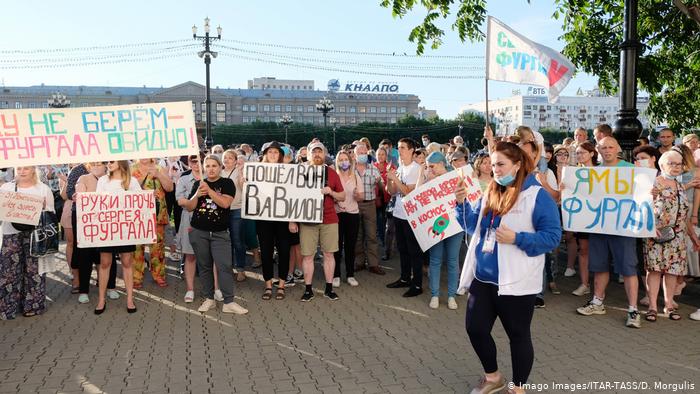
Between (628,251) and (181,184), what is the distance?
5579mm

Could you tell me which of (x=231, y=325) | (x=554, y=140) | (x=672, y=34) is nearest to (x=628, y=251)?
(x=231, y=325)

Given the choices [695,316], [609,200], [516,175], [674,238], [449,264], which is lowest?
[695,316]

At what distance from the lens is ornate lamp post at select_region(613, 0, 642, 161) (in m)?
7.26

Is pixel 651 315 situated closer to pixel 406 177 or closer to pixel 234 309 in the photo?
pixel 406 177

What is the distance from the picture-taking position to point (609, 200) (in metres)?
6.14

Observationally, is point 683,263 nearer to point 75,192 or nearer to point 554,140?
point 75,192

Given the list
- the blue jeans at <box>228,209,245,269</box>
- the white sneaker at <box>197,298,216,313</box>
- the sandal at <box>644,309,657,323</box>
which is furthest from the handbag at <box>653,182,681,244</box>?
the blue jeans at <box>228,209,245,269</box>

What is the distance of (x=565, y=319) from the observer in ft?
20.4

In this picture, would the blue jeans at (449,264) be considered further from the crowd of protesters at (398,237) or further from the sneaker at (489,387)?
the sneaker at (489,387)

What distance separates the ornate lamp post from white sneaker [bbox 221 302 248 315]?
5.25 m

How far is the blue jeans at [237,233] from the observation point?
818 cm

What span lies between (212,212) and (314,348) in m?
2.13

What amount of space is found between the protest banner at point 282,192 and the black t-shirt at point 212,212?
567 mm

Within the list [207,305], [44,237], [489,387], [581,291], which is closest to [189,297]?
[207,305]
